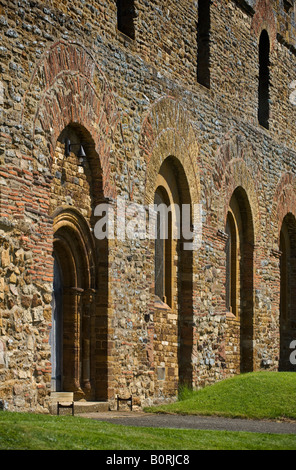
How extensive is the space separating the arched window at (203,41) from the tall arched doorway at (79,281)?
217 inches

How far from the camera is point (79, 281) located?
45.1 feet

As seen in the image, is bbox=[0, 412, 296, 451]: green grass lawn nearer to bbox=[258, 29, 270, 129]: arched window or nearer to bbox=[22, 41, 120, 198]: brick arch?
bbox=[22, 41, 120, 198]: brick arch

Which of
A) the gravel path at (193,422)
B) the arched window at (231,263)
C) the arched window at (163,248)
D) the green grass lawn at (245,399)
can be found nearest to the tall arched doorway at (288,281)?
the arched window at (231,263)

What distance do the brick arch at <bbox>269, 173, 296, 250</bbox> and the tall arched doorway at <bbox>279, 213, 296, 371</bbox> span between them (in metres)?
0.53

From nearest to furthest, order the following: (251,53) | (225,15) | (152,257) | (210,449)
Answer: (210,449), (152,257), (225,15), (251,53)

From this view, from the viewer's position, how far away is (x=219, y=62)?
18922 mm

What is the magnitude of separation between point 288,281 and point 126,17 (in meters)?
10.9

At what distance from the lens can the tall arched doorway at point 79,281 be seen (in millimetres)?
13305

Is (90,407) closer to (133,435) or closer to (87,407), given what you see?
(87,407)

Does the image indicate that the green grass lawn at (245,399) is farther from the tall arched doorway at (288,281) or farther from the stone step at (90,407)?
the tall arched doorway at (288,281)

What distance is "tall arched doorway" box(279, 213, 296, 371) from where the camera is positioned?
2373 cm

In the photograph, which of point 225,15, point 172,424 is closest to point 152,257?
point 172,424
